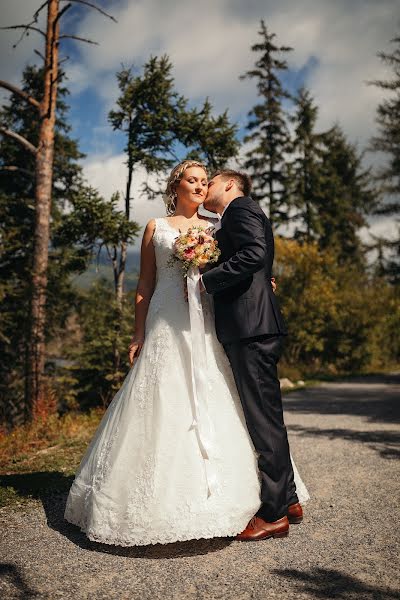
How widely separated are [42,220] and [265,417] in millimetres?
8322

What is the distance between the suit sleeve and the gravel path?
175 centimetres

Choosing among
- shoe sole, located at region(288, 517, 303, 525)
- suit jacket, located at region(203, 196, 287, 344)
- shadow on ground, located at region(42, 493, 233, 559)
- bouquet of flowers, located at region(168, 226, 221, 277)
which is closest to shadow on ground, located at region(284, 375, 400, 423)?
shoe sole, located at region(288, 517, 303, 525)

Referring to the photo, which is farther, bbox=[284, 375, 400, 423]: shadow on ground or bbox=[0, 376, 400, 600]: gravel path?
bbox=[284, 375, 400, 423]: shadow on ground

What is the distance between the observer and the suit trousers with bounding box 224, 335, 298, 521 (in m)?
3.10

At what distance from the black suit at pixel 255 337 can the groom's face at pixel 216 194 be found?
14.6 inches

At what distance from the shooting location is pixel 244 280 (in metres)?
3.35

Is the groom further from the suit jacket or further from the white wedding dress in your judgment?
the white wedding dress

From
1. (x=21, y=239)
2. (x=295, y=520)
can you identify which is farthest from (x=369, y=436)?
(x=21, y=239)

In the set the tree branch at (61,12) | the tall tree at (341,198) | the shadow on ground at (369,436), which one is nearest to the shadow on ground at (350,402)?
the shadow on ground at (369,436)

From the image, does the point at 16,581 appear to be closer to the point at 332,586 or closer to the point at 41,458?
the point at 332,586

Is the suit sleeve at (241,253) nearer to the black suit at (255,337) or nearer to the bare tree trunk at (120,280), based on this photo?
the black suit at (255,337)

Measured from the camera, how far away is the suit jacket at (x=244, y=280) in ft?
10.4

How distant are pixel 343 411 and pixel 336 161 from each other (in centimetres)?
2711

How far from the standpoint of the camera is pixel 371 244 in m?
21.1
